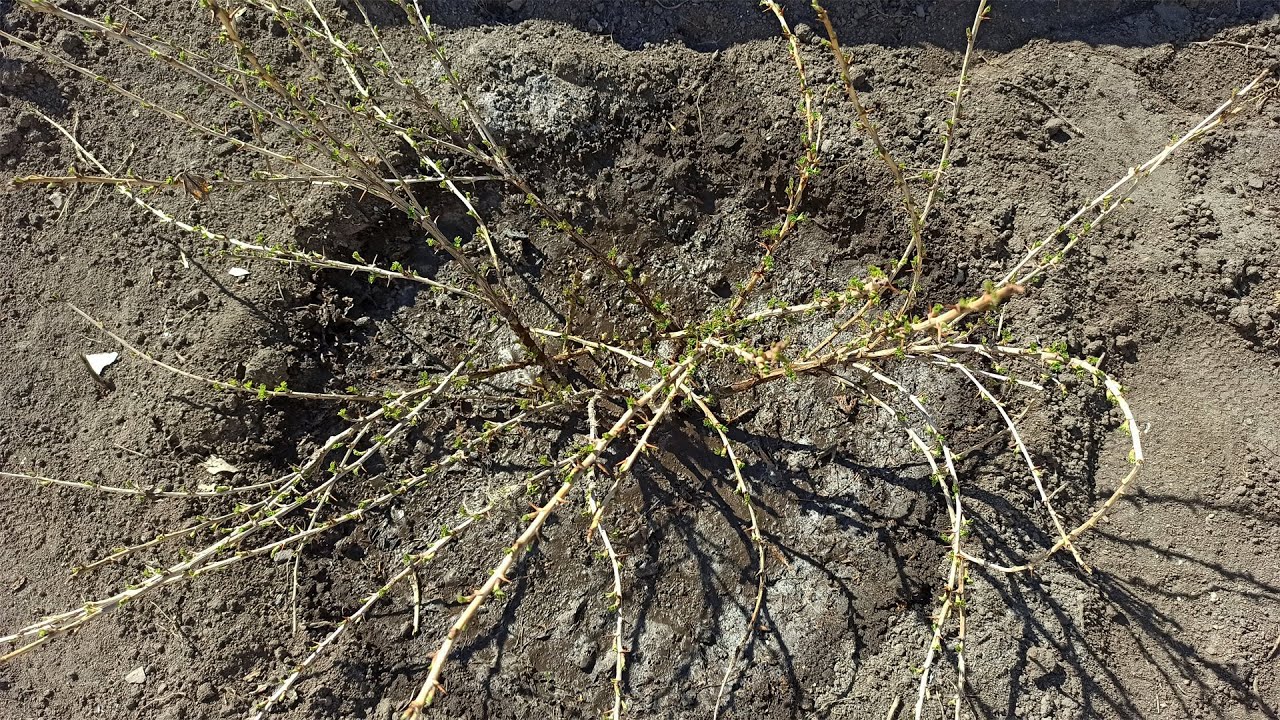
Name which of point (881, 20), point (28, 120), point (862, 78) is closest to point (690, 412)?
point (862, 78)

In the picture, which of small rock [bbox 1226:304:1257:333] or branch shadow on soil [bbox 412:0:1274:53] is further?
branch shadow on soil [bbox 412:0:1274:53]

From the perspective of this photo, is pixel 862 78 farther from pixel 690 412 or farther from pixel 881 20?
pixel 690 412

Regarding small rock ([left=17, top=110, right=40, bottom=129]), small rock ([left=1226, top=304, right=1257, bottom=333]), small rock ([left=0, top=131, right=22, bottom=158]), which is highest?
small rock ([left=1226, top=304, right=1257, bottom=333])

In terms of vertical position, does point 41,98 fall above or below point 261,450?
above

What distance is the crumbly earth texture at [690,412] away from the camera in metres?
2.29

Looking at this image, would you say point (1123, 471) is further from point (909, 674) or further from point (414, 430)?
point (414, 430)

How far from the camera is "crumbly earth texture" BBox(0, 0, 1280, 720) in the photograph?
2.29 m

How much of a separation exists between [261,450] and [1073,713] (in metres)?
2.78

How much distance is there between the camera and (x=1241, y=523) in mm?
2291

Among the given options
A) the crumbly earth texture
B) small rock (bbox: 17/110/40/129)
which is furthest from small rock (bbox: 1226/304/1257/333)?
small rock (bbox: 17/110/40/129)

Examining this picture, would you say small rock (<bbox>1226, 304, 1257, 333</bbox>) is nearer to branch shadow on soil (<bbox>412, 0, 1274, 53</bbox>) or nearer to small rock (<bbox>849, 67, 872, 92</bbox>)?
branch shadow on soil (<bbox>412, 0, 1274, 53</bbox>)

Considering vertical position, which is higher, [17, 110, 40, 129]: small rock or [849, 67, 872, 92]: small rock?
[849, 67, 872, 92]: small rock

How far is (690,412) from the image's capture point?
2.53 meters

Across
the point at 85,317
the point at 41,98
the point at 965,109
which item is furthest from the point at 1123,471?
the point at 41,98
